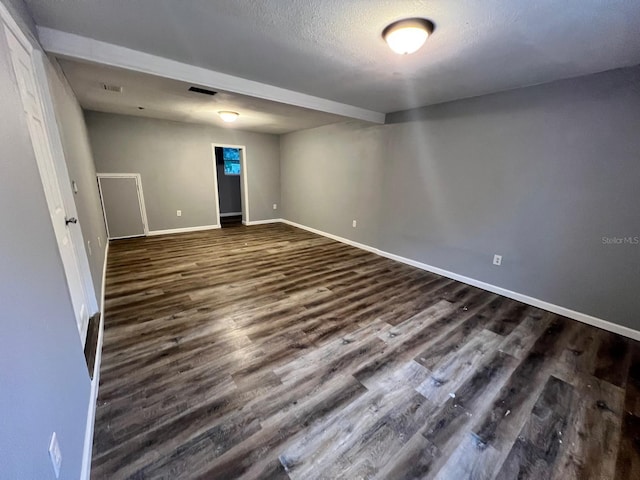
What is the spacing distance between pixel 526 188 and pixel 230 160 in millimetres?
6912

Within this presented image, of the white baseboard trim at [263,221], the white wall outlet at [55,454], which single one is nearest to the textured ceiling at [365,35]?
the white wall outlet at [55,454]

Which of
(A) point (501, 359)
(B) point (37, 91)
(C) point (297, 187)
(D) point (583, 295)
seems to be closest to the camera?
(B) point (37, 91)

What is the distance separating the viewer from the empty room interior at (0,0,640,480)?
4.11ft

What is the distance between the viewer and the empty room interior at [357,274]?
4.11 ft

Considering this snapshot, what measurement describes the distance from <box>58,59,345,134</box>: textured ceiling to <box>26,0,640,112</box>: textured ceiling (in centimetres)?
54

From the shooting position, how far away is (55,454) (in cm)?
91

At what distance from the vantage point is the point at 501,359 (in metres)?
2.04

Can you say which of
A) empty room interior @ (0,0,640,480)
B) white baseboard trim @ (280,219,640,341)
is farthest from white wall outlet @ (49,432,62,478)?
white baseboard trim @ (280,219,640,341)

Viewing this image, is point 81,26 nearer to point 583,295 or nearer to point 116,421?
point 116,421

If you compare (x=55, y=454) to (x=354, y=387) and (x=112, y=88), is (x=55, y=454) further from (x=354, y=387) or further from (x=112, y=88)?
(x=112, y=88)

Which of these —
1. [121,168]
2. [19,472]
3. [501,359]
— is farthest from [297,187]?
[19,472]

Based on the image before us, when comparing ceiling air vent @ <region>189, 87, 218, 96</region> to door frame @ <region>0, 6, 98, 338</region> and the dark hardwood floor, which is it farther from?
the dark hardwood floor

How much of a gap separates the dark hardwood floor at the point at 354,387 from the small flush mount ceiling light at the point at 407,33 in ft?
7.33

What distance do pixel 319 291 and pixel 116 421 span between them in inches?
80.2
